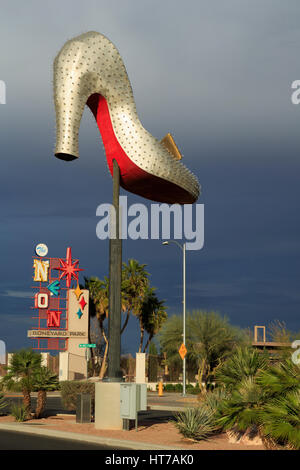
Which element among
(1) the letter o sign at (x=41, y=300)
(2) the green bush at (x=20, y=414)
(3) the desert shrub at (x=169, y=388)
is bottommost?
(3) the desert shrub at (x=169, y=388)

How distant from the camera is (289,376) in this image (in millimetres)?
14500

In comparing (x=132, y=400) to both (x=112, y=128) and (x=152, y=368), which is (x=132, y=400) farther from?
(x=152, y=368)

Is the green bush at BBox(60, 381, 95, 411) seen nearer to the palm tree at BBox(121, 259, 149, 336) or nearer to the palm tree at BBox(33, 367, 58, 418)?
the palm tree at BBox(33, 367, 58, 418)

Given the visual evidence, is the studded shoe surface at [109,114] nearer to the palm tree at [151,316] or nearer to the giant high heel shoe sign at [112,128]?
the giant high heel shoe sign at [112,128]

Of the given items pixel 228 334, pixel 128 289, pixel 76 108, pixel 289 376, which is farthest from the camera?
pixel 128 289

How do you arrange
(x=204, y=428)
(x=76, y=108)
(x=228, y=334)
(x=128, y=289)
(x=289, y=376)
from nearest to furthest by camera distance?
(x=289, y=376), (x=204, y=428), (x=76, y=108), (x=228, y=334), (x=128, y=289)

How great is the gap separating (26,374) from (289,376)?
10902 millimetres

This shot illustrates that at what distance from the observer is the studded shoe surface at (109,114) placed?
18844mm

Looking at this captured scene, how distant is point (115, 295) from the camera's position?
19.2m

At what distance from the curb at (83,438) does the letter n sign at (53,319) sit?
126 ft

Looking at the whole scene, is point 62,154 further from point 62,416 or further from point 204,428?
point 62,416

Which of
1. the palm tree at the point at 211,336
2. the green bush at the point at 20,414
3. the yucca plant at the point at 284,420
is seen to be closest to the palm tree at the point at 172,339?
the palm tree at the point at 211,336

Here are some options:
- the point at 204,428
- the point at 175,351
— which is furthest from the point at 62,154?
the point at 175,351

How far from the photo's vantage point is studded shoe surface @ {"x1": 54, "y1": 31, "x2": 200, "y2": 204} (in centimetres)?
1884
